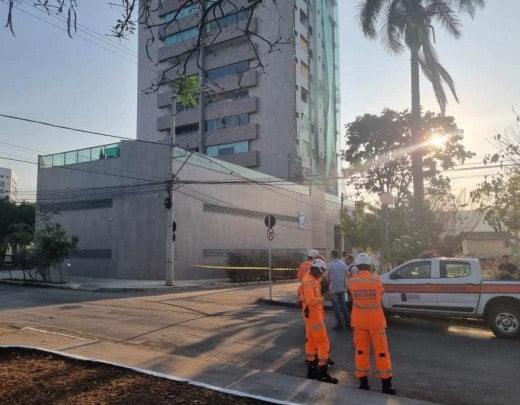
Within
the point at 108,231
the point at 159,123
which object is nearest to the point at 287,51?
the point at 159,123

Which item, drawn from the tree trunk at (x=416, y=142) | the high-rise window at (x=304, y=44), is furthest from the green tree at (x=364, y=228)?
the high-rise window at (x=304, y=44)

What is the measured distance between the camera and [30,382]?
5594 millimetres

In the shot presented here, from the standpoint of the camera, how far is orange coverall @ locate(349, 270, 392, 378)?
6.08 meters

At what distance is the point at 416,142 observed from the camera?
21891 mm

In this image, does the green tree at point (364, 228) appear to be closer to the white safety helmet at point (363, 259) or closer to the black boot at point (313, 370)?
the white safety helmet at point (363, 259)

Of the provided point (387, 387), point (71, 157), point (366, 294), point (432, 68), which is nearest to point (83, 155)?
point (71, 157)

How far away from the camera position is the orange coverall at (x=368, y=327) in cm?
608

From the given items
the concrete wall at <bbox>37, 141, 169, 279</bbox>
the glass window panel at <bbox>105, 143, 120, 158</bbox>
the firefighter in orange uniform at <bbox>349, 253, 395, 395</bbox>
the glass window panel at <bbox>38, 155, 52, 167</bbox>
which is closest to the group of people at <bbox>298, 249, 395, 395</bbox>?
the firefighter in orange uniform at <bbox>349, 253, 395, 395</bbox>

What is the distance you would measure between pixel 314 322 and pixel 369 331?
76cm

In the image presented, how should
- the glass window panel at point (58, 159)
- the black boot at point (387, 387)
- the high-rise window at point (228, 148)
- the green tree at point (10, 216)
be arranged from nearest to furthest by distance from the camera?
the black boot at point (387, 387)
the glass window panel at point (58, 159)
the green tree at point (10, 216)
the high-rise window at point (228, 148)

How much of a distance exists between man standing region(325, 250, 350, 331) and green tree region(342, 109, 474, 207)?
85.7ft

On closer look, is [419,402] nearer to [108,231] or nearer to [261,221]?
[108,231]

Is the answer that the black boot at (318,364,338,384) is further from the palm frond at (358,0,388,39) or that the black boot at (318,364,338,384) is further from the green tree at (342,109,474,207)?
the green tree at (342,109,474,207)

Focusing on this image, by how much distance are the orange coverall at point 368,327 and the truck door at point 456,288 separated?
212 inches
